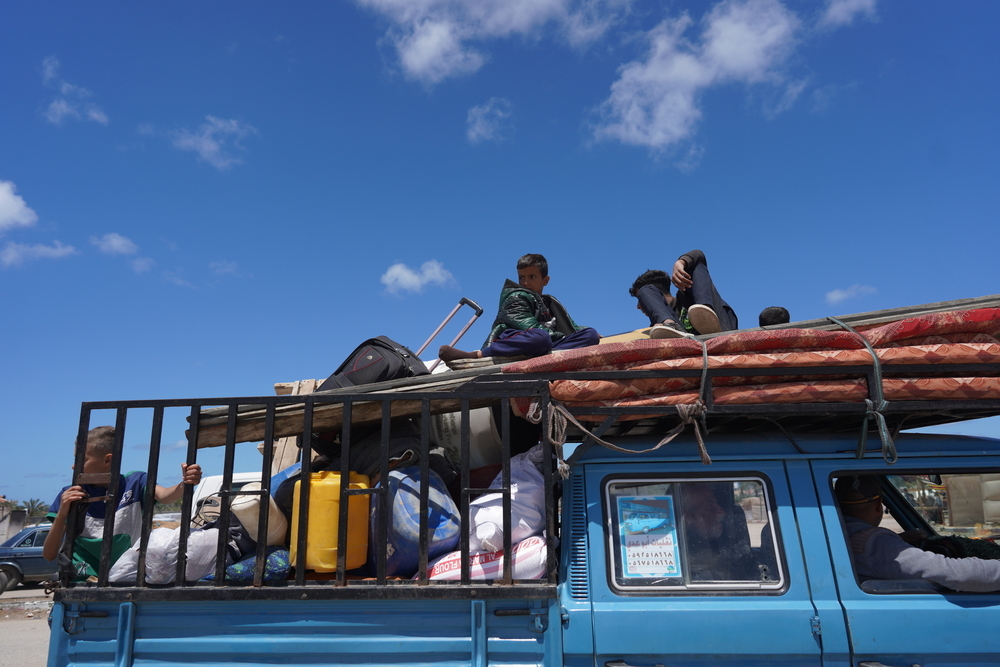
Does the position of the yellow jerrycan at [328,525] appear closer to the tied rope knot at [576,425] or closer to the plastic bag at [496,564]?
the plastic bag at [496,564]

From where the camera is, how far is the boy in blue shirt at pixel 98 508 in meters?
2.85

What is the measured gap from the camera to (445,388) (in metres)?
3.23

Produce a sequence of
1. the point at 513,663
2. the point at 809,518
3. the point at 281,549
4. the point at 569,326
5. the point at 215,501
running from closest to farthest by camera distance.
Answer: the point at 513,663 < the point at 809,518 < the point at 281,549 < the point at 215,501 < the point at 569,326

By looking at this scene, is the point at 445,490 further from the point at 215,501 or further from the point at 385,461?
the point at 215,501

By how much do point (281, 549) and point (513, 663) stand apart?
3.86 ft

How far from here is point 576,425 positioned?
272 centimetres

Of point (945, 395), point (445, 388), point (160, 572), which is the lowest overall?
point (160, 572)

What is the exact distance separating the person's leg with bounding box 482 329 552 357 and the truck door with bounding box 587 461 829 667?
A: 41.0 inches

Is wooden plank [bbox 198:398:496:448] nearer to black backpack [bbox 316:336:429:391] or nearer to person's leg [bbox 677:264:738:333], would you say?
black backpack [bbox 316:336:429:391]

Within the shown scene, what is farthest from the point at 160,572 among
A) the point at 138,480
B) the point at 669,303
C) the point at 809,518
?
the point at 669,303

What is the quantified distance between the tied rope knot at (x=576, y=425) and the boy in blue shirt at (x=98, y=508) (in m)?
1.67

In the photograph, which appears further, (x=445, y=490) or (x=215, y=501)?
(x=215, y=501)

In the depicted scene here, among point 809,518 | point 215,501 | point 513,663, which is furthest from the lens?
point 215,501

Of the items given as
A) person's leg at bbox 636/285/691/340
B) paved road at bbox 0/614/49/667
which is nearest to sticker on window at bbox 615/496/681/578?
person's leg at bbox 636/285/691/340
